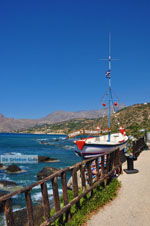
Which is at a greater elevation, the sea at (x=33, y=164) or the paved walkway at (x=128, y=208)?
the paved walkway at (x=128, y=208)

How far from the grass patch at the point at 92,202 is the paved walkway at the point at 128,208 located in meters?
0.24

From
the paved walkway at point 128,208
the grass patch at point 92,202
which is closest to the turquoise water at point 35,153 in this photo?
the grass patch at point 92,202

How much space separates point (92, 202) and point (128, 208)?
137 centimetres

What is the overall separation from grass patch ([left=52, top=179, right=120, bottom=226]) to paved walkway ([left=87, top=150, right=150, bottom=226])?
0.80 feet

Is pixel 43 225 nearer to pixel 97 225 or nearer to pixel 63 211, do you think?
pixel 63 211

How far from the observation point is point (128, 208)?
902cm

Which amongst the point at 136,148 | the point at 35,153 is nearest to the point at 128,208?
the point at 136,148

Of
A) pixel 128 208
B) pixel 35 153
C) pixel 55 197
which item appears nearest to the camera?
pixel 55 197

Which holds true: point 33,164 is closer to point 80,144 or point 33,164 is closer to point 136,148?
point 80,144

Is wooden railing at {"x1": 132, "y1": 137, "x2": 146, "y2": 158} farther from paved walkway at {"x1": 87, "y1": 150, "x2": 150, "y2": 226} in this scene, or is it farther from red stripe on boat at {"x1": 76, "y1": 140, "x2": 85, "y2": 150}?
paved walkway at {"x1": 87, "y1": 150, "x2": 150, "y2": 226}

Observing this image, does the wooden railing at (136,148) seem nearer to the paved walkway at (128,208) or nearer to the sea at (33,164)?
the sea at (33,164)

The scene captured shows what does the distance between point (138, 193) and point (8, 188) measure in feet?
Result: 46.5

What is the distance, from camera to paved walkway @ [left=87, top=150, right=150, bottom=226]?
7842mm

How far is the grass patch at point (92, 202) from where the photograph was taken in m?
7.92
